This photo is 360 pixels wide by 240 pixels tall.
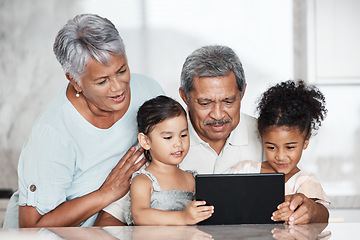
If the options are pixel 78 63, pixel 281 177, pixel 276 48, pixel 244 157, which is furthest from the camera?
pixel 276 48

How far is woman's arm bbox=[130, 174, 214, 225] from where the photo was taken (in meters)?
1.73

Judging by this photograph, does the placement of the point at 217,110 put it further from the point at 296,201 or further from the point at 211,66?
→ the point at 296,201

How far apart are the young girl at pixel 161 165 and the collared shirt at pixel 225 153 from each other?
179 millimetres

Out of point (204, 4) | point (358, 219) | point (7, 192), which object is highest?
point (204, 4)

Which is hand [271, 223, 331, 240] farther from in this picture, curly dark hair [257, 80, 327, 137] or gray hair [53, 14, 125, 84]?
gray hair [53, 14, 125, 84]

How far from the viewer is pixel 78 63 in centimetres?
203

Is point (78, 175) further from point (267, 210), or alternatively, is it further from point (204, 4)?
point (204, 4)

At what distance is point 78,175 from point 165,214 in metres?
0.53

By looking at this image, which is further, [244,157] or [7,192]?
[7,192]

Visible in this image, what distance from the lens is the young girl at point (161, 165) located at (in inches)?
78.9

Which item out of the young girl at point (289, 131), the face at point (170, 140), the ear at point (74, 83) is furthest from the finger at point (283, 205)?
the ear at point (74, 83)

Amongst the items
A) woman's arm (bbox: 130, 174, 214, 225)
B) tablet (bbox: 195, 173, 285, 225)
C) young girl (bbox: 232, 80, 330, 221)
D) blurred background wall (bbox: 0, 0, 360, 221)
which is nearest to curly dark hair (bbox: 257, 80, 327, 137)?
young girl (bbox: 232, 80, 330, 221)

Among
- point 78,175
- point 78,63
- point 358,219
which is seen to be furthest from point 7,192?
point 358,219

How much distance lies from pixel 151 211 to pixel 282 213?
1.57ft
